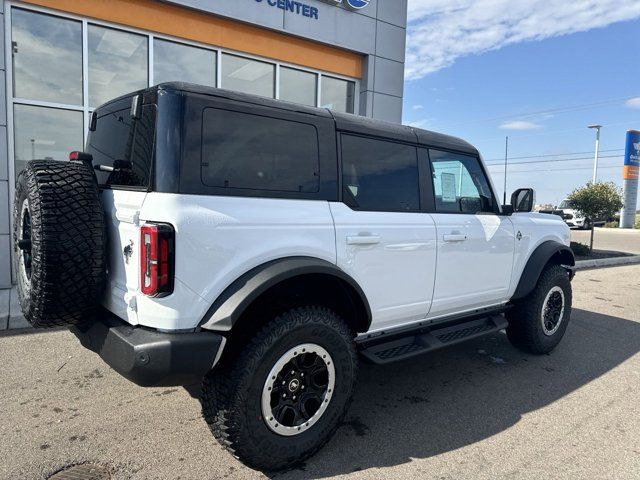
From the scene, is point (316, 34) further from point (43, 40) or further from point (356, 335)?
point (356, 335)

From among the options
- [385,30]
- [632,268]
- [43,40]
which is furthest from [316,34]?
[632,268]

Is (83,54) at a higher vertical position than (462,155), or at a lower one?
higher

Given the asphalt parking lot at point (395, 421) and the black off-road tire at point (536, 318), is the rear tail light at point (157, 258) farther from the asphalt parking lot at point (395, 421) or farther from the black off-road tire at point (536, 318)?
the black off-road tire at point (536, 318)

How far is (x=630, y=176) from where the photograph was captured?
3011 cm

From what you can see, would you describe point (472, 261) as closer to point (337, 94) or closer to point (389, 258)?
point (389, 258)

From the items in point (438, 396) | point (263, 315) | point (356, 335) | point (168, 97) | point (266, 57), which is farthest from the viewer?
point (266, 57)

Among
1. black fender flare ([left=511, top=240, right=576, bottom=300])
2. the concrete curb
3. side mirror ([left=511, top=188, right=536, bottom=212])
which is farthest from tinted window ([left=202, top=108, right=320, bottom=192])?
the concrete curb

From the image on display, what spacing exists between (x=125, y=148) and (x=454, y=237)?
2.43 metres

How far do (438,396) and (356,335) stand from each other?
41.2 inches

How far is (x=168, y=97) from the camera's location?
93.6 inches

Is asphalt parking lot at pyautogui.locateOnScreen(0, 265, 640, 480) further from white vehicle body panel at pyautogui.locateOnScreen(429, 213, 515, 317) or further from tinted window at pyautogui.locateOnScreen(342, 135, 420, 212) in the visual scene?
tinted window at pyautogui.locateOnScreen(342, 135, 420, 212)

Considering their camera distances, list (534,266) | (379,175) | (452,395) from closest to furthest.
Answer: (379,175) → (452,395) → (534,266)

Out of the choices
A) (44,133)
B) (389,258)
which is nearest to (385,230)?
→ (389,258)

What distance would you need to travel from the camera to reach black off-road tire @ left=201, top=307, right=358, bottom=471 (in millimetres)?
2422
